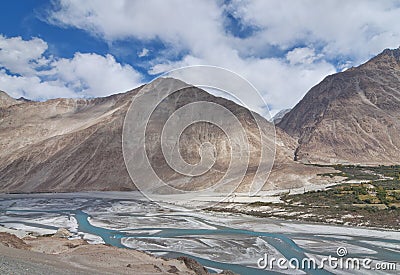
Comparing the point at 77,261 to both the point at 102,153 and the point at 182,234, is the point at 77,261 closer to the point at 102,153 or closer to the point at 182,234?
the point at 182,234

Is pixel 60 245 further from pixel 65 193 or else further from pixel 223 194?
pixel 65 193

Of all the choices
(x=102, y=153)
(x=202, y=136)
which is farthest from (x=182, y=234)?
(x=202, y=136)

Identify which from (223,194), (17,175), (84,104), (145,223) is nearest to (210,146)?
(223,194)

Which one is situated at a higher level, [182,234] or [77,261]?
[77,261]

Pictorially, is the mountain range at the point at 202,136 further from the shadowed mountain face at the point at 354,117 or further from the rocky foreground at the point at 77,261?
the rocky foreground at the point at 77,261

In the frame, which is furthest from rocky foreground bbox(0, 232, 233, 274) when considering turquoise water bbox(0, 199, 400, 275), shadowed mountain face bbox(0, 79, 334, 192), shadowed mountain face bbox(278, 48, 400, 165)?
shadowed mountain face bbox(278, 48, 400, 165)

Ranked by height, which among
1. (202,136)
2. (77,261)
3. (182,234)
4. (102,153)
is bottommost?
(182,234)

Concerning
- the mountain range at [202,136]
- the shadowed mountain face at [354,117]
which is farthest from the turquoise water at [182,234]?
the shadowed mountain face at [354,117]
